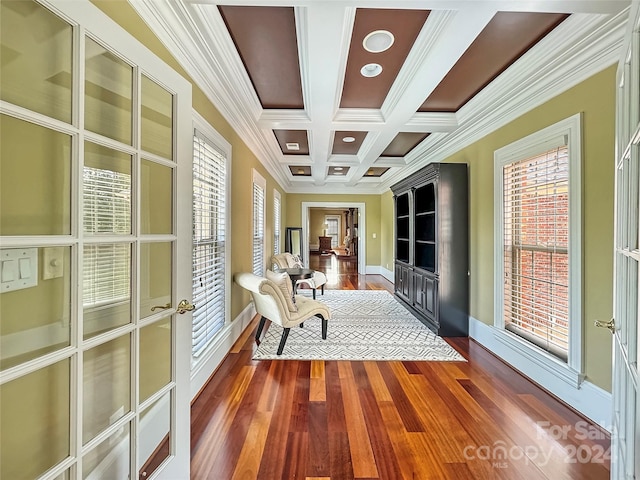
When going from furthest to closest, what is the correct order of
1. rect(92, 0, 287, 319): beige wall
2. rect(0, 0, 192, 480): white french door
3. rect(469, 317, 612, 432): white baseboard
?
rect(469, 317, 612, 432): white baseboard, rect(92, 0, 287, 319): beige wall, rect(0, 0, 192, 480): white french door

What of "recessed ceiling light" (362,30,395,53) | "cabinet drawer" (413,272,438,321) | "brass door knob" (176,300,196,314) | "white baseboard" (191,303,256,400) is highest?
"recessed ceiling light" (362,30,395,53)

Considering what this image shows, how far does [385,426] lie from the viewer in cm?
182

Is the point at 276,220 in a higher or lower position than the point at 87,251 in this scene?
higher

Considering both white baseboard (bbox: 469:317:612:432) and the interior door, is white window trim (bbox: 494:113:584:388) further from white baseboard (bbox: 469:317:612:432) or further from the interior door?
the interior door

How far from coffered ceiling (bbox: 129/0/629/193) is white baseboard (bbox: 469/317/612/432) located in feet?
7.27

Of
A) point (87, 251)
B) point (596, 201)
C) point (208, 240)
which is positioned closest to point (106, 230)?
point (87, 251)

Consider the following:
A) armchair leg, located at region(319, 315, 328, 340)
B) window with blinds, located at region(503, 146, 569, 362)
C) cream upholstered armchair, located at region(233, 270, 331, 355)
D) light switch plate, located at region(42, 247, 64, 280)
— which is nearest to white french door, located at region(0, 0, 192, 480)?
light switch plate, located at region(42, 247, 64, 280)

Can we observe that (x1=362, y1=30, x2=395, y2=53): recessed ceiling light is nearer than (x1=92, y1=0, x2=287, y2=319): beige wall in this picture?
No

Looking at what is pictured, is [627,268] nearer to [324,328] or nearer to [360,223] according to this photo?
[324,328]

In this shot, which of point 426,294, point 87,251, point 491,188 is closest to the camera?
point 87,251

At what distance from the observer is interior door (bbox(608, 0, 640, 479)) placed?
945 millimetres

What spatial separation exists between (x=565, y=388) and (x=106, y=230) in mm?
3102

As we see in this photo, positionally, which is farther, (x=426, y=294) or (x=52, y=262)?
(x=426, y=294)

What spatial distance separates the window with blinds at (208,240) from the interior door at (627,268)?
7.90ft
